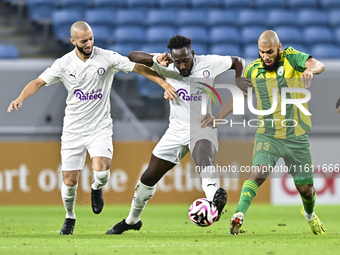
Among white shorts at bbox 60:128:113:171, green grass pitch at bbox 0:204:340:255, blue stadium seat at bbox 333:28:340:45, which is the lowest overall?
green grass pitch at bbox 0:204:340:255

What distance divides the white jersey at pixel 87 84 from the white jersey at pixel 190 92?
1.78ft

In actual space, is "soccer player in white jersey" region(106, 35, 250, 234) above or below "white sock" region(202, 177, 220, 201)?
above

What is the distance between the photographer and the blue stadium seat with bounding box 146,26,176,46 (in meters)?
12.4

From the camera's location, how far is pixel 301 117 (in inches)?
228

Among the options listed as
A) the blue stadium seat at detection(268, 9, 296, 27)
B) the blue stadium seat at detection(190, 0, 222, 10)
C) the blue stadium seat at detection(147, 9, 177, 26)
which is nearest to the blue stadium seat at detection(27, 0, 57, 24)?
the blue stadium seat at detection(147, 9, 177, 26)

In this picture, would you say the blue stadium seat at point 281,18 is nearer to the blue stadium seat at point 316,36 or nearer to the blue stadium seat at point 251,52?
the blue stadium seat at point 316,36

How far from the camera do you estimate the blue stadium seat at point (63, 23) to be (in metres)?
12.6

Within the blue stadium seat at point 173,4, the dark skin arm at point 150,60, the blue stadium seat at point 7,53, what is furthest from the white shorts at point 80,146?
the blue stadium seat at point 173,4

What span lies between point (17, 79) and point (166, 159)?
4.94 m

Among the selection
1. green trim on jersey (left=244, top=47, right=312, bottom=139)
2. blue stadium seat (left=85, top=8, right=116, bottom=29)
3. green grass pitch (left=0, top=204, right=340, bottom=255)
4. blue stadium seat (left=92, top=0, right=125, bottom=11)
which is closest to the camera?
green grass pitch (left=0, top=204, right=340, bottom=255)

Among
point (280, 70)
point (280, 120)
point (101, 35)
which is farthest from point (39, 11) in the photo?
point (280, 120)

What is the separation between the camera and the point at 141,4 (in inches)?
534

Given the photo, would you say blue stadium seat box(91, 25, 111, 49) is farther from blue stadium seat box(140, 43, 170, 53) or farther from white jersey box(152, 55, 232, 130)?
white jersey box(152, 55, 232, 130)

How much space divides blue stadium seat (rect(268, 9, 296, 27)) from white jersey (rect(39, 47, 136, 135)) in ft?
26.4
